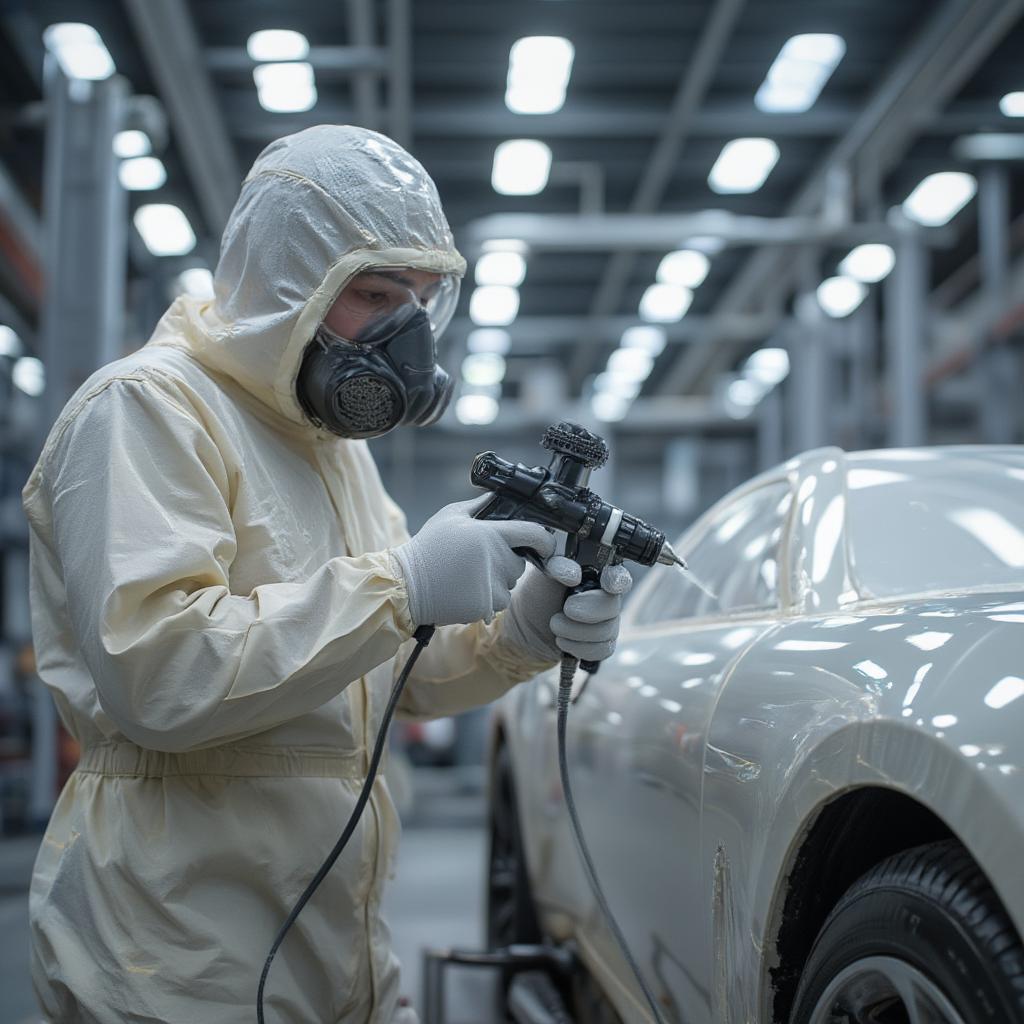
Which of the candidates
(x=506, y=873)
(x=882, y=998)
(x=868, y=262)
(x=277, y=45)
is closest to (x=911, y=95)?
(x=868, y=262)

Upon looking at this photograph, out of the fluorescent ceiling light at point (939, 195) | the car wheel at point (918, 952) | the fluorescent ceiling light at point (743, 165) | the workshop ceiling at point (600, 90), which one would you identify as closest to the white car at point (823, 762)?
the car wheel at point (918, 952)

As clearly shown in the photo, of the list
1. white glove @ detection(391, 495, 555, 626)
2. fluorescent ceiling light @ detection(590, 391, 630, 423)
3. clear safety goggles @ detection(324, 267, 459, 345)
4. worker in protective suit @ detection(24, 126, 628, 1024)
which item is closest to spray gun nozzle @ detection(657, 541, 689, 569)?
worker in protective suit @ detection(24, 126, 628, 1024)

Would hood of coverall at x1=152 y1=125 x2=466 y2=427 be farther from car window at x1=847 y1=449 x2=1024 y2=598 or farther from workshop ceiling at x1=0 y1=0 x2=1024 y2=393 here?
workshop ceiling at x1=0 y1=0 x2=1024 y2=393

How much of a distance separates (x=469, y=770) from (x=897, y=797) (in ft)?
37.0

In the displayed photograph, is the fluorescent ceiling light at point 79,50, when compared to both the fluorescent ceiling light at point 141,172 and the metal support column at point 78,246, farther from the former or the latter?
the fluorescent ceiling light at point 141,172

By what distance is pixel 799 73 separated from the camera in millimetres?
8492

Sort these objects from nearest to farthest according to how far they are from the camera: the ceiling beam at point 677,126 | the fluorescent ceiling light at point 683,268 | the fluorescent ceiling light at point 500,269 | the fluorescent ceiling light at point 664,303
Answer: the ceiling beam at point 677,126
the fluorescent ceiling light at point 500,269
the fluorescent ceiling light at point 683,268
the fluorescent ceiling light at point 664,303

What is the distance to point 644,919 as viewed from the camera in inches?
95.5

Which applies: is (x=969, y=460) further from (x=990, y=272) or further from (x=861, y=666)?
(x=990, y=272)

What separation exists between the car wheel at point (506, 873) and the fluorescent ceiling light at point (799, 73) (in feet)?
18.6

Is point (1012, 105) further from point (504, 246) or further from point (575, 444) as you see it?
point (575, 444)

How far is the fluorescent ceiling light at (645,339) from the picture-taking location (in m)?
14.8

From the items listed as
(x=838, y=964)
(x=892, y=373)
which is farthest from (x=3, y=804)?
(x=838, y=964)

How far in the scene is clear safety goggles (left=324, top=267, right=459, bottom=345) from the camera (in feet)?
6.77
